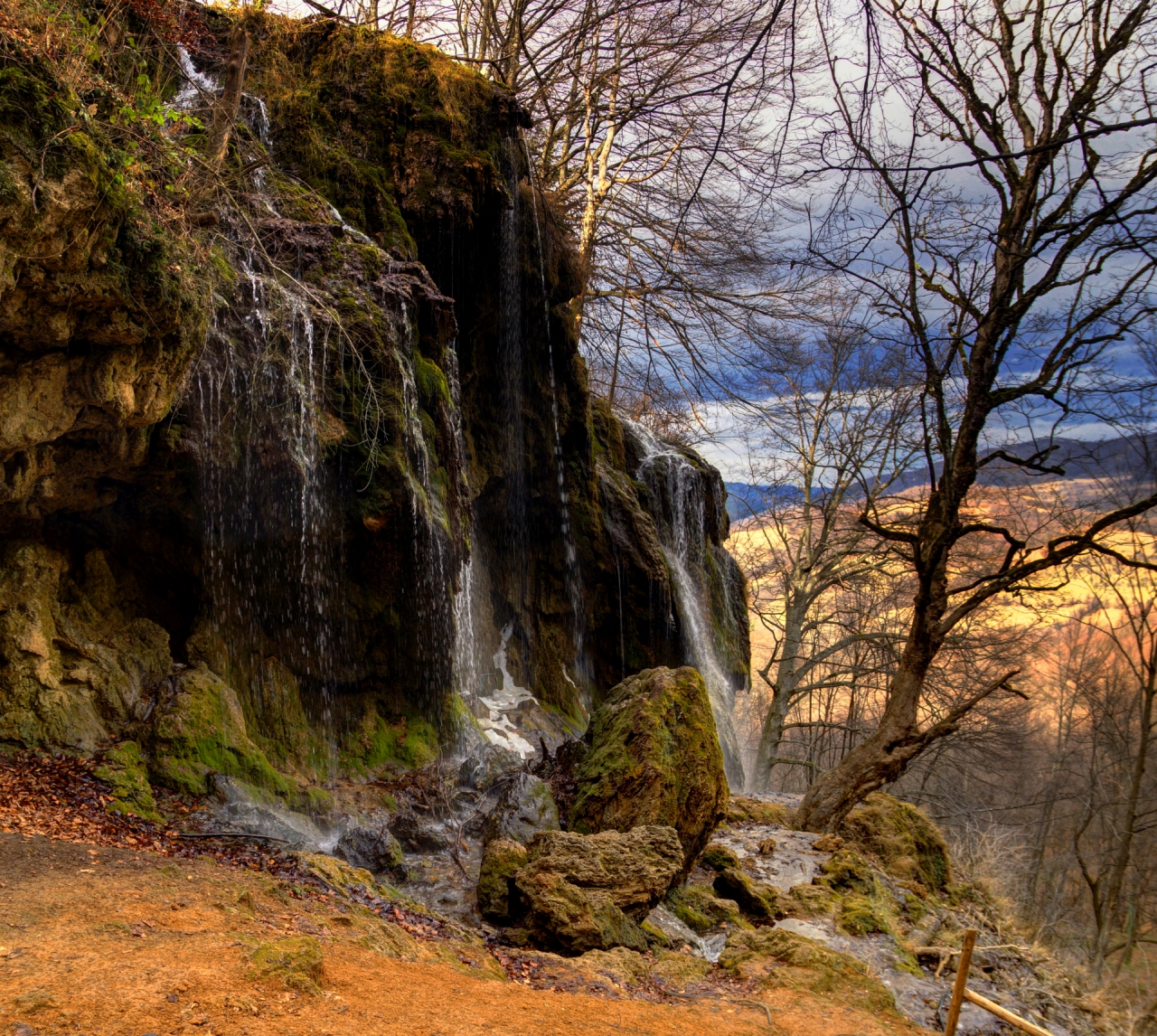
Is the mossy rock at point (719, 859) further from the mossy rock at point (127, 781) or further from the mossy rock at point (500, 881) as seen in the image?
the mossy rock at point (127, 781)

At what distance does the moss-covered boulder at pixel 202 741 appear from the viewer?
19.4 ft

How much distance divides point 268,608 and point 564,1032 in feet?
18.3

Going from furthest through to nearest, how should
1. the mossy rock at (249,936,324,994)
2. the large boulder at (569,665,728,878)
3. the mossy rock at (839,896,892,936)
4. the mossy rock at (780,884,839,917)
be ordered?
1. the large boulder at (569,665,728,878)
2. the mossy rock at (780,884,839,917)
3. the mossy rock at (839,896,892,936)
4. the mossy rock at (249,936,324,994)

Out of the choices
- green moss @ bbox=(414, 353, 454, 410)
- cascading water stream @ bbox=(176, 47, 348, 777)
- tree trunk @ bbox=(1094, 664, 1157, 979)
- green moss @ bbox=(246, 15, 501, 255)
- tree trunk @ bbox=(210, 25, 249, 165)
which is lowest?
tree trunk @ bbox=(1094, 664, 1157, 979)

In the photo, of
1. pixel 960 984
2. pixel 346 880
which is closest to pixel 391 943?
pixel 346 880

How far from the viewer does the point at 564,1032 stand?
330 centimetres

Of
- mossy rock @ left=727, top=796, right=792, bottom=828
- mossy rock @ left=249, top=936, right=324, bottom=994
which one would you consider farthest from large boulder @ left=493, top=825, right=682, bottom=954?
mossy rock @ left=727, top=796, right=792, bottom=828

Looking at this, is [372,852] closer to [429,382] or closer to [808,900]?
[808,900]

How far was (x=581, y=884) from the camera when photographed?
5398mm

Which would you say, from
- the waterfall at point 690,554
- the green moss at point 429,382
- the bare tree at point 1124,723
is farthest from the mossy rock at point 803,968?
the waterfall at point 690,554

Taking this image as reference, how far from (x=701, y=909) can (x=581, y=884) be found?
1.42 m

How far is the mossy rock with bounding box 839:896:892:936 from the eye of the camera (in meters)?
6.17

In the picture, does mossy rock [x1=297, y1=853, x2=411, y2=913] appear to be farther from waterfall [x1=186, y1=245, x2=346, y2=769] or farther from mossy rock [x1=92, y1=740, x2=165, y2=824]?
waterfall [x1=186, y1=245, x2=346, y2=769]

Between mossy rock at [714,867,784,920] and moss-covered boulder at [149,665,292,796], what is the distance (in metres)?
3.96
